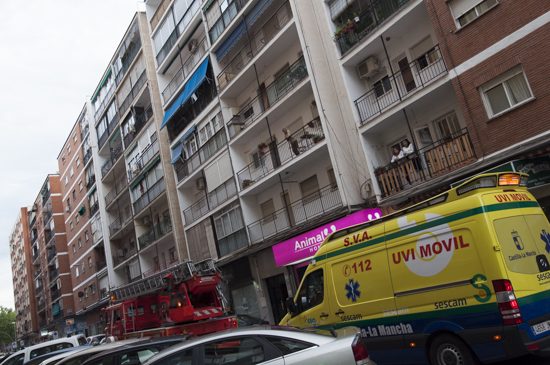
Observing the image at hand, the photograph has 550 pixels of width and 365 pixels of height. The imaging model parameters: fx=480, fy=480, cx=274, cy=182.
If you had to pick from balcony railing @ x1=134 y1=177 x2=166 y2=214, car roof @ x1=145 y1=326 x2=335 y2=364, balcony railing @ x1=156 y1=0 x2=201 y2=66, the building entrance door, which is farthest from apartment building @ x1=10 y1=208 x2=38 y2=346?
car roof @ x1=145 y1=326 x2=335 y2=364

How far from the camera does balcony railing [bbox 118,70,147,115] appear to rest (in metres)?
32.4

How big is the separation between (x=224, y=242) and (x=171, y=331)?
31.4 feet

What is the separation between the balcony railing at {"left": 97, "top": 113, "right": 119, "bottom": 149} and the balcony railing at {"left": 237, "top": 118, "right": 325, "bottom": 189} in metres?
18.8

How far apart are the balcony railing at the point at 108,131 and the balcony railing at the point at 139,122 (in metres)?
3.19

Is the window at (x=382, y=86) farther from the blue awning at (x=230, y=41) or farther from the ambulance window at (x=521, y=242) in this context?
the ambulance window at (x=521, y=242)

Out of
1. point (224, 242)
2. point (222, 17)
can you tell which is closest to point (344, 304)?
point (224, 242)

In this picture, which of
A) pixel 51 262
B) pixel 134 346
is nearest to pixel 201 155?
pixel 134 346

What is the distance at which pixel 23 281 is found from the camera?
85.4 meters

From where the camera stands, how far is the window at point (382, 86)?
54.6 feet

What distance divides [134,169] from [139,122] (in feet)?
11.3

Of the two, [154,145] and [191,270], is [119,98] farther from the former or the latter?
[191,270]

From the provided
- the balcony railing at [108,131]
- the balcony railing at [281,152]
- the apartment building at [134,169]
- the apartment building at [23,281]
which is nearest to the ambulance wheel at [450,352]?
the balcony railing at [281,152]

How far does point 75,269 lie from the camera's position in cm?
5028

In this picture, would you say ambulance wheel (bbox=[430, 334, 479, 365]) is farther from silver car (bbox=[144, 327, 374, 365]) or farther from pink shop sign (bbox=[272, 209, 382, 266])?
pink shop sign (bbox=[272, 209, 382, 266])
